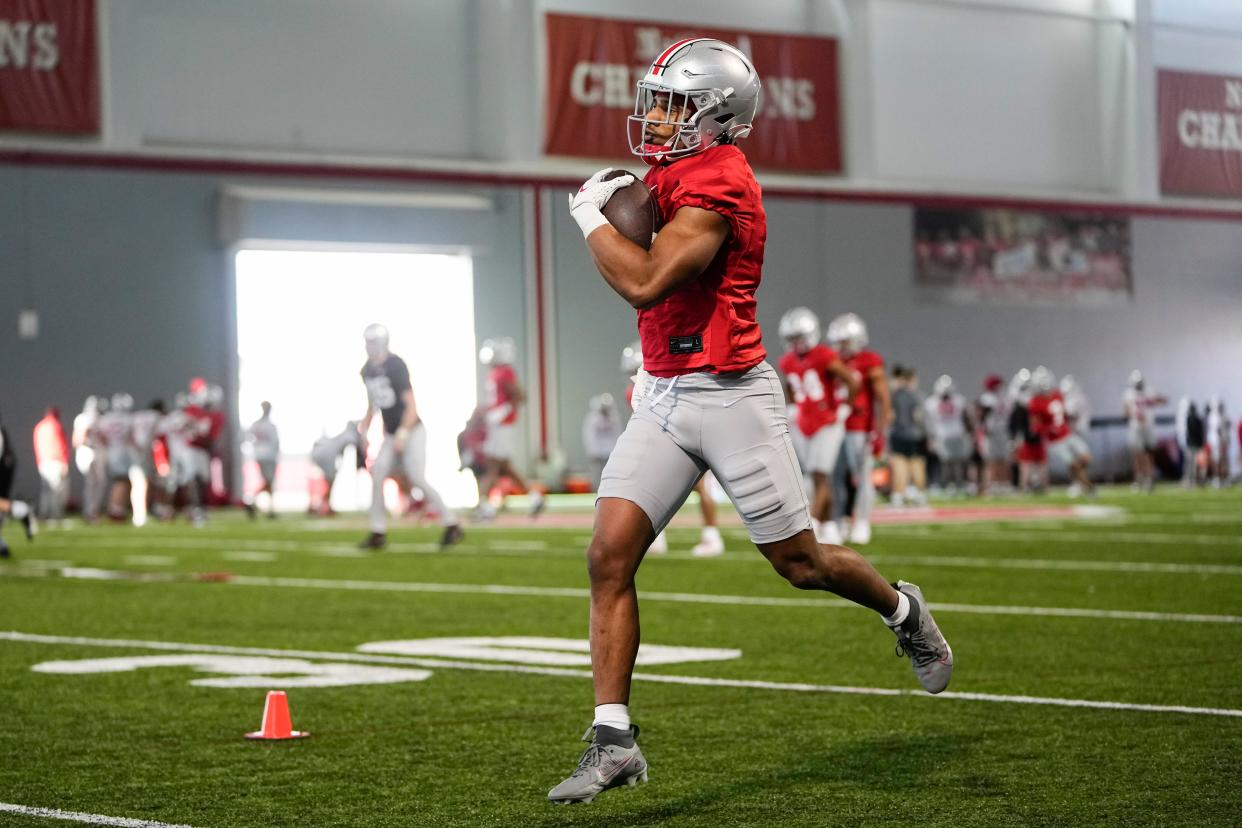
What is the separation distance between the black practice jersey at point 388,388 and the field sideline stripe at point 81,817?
11.6 meters

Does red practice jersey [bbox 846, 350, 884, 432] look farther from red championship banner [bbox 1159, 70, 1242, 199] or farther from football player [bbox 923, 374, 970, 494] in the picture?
red championship banner [bbox 1159, 70, 1242, 199]

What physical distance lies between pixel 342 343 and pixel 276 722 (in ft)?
90.9

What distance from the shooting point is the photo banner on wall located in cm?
3688

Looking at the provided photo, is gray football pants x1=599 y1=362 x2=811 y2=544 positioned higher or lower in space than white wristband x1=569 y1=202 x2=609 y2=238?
lower

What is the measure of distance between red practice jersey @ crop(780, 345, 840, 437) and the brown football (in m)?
10.9

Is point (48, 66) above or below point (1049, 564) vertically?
above

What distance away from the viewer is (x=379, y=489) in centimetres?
1675

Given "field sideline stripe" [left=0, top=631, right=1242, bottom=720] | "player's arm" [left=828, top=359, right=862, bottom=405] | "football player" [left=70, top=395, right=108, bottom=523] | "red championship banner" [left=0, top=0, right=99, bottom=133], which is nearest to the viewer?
"field sideline stripe" [left=0, top=631, right=1242, bottom=720]

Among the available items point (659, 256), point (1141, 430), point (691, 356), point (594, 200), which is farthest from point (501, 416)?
point (659, 256)

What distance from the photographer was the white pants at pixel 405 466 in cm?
1619

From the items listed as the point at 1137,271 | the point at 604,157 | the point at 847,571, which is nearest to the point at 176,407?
the point at 604,157

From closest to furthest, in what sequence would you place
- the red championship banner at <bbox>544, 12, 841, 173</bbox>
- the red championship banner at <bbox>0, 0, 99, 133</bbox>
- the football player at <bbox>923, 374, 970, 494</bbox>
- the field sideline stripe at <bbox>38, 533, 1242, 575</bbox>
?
the field sideline stripe at <bbox>38, 533, 1242, 575</bbox> < the red championship banner at <bbox>0, 0, 99, 133</bbox> < the red championship banner at <bbox>544, 12, 841, 173</bbox> < the football player at <bbox>923, 374, 970, 494</bbox>

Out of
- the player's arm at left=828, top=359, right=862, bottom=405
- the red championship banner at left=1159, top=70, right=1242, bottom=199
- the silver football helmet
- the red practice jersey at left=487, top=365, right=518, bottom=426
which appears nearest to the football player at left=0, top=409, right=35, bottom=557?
the silver football helmet

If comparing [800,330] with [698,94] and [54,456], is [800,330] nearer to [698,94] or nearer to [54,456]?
[698,94]
